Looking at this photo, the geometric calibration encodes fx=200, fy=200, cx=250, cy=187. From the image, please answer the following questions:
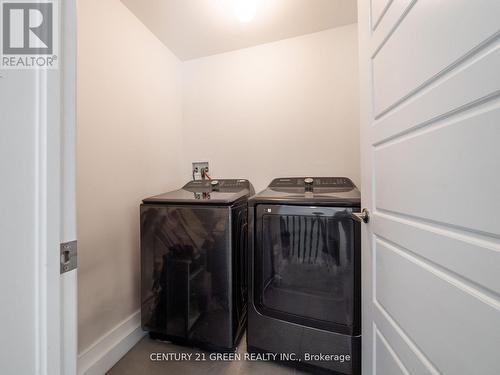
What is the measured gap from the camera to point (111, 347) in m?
1.31

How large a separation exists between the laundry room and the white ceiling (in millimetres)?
10

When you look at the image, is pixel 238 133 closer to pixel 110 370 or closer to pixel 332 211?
pixel 332 211

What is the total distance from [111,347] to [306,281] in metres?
1.35

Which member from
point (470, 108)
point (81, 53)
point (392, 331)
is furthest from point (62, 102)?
point (392, 331)

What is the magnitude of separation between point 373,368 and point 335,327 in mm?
257

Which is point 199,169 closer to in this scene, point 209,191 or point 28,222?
point 209,191

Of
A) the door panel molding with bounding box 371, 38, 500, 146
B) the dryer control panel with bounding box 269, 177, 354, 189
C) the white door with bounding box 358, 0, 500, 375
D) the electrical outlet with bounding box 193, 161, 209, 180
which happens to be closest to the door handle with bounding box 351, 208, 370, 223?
the white door with bounding box 358, 0, 500, 375

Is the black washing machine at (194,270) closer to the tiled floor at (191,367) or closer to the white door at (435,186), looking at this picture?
the tiled floor at (191,367)

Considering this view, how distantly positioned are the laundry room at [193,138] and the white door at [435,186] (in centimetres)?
38

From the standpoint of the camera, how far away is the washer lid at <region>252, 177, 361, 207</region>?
1.19 meters

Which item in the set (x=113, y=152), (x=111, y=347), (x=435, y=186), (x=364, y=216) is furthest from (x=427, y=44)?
(x=111, y=347)

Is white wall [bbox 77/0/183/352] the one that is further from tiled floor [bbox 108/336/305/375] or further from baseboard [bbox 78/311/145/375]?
tiled floor [bbox 108/336/305/375]

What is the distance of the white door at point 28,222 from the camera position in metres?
0.43

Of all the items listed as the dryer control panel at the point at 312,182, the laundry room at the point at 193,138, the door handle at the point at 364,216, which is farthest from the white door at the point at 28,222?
the dryer control panel at the point at 312,182
